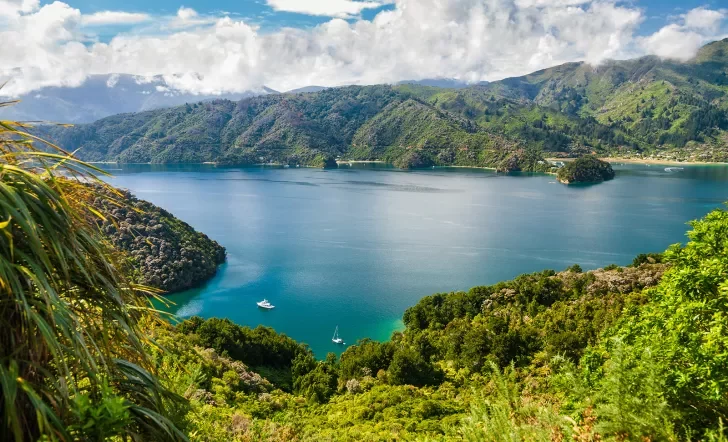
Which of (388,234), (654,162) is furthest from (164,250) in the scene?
(654,162)

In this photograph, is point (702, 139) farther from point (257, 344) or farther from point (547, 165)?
point (257, 344)

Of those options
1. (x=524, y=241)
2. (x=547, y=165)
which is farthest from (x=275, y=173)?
(x=524, y=241)

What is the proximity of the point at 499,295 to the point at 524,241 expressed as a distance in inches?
1078

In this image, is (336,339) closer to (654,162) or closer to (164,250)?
(164,250)

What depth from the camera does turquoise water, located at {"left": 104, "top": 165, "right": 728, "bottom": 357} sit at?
3581 cm

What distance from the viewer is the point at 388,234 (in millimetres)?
55969

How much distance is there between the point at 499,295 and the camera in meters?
26.4

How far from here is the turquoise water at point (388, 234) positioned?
35.8m

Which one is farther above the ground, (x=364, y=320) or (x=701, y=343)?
(x=701, y=343)

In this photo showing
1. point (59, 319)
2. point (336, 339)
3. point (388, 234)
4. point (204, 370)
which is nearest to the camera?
point (59, 319)

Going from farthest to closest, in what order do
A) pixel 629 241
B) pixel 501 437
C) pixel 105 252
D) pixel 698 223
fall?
pixel 629 241 → pixel 698 223 → pixel 501 437 → pixel 105 252

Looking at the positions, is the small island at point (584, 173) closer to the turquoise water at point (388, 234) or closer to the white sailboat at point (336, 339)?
the turquoise water at point (388, 234)

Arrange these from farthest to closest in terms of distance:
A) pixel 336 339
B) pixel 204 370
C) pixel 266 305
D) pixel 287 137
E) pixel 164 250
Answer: pixel 287 137, pixel 164 250, pixel 266 305, pixel 336 339, pixel 204 370

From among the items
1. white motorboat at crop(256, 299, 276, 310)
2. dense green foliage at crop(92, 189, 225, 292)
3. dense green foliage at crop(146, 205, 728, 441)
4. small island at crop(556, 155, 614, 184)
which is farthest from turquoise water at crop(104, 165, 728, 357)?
dense green foliage at crop(146, 205, 728, 441)
